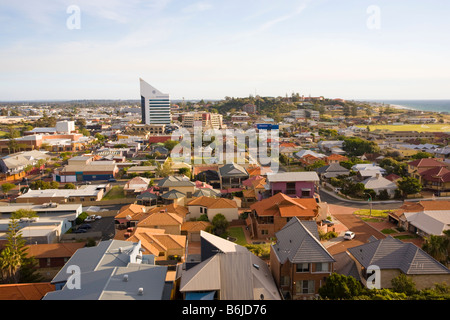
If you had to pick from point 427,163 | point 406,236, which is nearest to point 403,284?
point 406,236

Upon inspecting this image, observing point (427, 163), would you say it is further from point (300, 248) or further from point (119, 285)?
point (119, 285)

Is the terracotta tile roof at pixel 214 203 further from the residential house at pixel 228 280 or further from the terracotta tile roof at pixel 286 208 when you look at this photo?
the residential house at pixel 228 280

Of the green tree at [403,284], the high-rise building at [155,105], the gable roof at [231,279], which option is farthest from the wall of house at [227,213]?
the high-rise building at [155,105]

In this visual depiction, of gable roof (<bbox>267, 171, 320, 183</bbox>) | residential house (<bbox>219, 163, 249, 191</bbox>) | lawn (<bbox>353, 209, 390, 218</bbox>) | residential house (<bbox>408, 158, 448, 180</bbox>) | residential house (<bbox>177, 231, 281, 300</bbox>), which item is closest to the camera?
residential house (<bbox>177, 231, 281, 300</bbox>)

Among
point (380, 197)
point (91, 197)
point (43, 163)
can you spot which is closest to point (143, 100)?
point (43, 163)

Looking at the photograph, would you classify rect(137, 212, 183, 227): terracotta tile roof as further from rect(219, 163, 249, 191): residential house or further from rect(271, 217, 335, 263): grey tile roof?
rect(219, 163, 249, 191): residential house

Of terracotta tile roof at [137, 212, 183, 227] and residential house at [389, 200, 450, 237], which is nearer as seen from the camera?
residential house at [389, 200, 450, 237]

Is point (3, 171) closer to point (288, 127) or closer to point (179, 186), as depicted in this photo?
point (179, 186)

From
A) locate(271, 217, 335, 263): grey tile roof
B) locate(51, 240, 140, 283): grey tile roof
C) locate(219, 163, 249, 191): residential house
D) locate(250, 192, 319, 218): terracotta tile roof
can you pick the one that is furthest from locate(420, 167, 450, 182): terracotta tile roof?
locate(51, 240, 140, 283): grey tile roof
